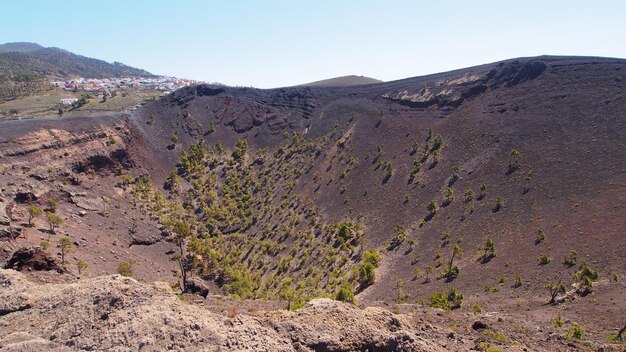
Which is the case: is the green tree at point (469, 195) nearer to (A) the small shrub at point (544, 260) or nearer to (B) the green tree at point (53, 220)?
(A) the small shrub at point (544, 260)

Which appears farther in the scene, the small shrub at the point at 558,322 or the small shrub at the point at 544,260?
the small shrub at the point at 544,260

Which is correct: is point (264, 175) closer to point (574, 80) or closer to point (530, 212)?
point (530, 212)

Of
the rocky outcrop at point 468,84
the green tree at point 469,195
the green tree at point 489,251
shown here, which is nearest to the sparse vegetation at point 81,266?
the green tree at point 489,251

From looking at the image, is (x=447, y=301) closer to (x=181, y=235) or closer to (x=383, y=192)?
(x=383, y=192)

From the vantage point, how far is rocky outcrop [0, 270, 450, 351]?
10094mm

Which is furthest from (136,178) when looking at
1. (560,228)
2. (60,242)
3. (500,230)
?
(560,228)

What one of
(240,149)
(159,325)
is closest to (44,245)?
(159,325)

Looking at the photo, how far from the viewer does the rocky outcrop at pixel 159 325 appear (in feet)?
33.1

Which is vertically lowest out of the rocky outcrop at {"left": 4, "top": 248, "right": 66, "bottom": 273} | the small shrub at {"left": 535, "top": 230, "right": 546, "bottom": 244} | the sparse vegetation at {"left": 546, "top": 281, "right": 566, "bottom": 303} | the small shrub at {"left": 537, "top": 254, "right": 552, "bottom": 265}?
the sparse vegetation at {"left": 546, "top": 281, "right": 566, "bottom": 303}

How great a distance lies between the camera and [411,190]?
4844cm

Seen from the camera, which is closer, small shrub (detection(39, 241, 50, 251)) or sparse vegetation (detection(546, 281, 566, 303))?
sparse vegetation (detection(546, 281, 566, 303))

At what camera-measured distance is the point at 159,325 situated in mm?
10383

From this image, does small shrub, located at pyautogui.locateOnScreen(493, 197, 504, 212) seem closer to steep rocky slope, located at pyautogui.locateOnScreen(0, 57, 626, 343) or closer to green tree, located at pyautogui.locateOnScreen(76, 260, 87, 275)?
steep rocky slope, located at pyautogui.locateOnScreen(0, 57, 626, 343)

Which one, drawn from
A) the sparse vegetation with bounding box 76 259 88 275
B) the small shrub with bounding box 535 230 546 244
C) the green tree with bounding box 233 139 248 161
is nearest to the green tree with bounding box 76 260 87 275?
the sparse vegetation with bounding box 76 259 88 275
